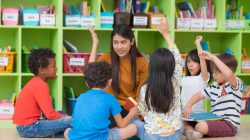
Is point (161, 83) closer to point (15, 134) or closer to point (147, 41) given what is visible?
point (15, 134)

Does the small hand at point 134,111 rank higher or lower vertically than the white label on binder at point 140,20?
lower

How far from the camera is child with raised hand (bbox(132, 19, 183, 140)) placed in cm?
293

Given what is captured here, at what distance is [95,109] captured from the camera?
9.06 ft

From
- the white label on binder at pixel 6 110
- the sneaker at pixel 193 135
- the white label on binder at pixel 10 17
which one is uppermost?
the white label on binder at pixel 10 17

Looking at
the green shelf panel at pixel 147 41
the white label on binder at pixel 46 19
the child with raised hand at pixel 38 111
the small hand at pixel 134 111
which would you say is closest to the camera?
the small hand at pixel 134 111

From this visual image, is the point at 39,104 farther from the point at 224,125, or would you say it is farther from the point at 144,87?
the point at 224,125

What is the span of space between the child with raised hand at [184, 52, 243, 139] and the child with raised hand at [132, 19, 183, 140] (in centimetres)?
37

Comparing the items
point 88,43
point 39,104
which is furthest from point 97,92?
point 88,43

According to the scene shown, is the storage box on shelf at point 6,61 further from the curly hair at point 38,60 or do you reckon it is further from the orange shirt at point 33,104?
the orange shirt at point 33,104

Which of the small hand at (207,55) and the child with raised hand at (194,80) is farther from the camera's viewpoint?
the child with raised hand at (194,80)

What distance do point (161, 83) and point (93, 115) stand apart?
0.50 m

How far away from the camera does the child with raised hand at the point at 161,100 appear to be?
115 inches

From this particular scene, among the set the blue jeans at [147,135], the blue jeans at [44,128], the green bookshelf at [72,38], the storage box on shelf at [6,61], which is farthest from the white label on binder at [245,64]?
the storage box on shelf at [6,61]

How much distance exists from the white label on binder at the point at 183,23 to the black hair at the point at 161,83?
4.71 ft
